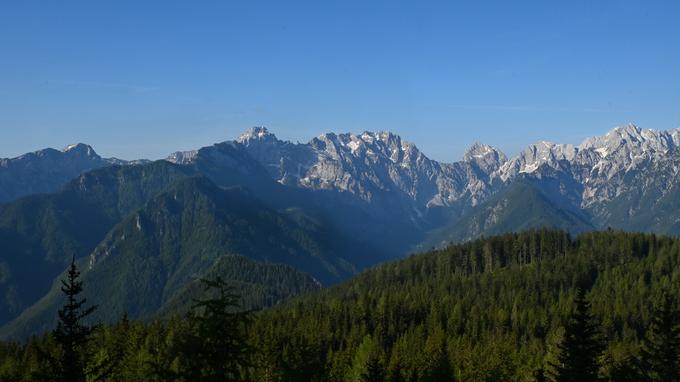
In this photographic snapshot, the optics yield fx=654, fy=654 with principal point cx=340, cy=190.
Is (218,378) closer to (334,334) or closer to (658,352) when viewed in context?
(658,352)

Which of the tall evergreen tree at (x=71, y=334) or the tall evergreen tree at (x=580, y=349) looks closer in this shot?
the tall evergreen tree at (x=71, y=334)

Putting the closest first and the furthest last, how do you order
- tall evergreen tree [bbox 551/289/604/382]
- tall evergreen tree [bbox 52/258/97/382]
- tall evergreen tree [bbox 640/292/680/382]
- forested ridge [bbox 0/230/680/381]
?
forested ridge [bbox 0/230/680/381] < tall evergreen tree [bbox 52/258/97/382] < tall evergreen tree [bbox 551/289/604/382] < tall evergreen tree [bbox 640/292/680/382]

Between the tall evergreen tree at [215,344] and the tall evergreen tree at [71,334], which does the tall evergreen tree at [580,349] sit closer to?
the tall evergreen tree at [215,344]

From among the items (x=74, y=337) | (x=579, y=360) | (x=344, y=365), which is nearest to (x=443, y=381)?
(x=344, y=365)

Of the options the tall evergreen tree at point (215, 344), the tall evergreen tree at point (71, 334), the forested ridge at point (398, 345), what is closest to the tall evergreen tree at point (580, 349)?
the forested ridge at point (398, 345)

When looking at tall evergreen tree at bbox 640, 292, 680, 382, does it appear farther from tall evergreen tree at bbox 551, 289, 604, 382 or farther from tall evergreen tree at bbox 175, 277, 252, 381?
tall evergreen tree at bbox 175, 277, 252, 381

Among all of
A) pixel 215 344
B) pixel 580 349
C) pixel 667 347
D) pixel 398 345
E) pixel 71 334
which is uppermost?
pixel 215 344

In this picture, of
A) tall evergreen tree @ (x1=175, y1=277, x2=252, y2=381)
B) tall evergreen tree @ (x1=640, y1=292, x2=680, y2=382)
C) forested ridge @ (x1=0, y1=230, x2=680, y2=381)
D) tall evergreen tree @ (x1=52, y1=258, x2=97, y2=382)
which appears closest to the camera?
tall evergreen tree @ (x1=175, y1=277, x2=252, y2=381)

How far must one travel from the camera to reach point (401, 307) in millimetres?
193625

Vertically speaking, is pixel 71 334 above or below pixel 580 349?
below

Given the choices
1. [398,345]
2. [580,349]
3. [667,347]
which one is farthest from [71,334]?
[398,345]

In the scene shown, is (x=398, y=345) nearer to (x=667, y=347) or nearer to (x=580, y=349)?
(x=667, y=347)

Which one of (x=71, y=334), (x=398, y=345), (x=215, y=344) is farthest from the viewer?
(x=398, y=345)

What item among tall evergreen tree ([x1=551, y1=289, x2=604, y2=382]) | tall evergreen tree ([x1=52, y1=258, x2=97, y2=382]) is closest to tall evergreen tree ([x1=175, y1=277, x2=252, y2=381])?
tall evergreen tree ([x1=52, y1=258, x2=97, y2=382])
